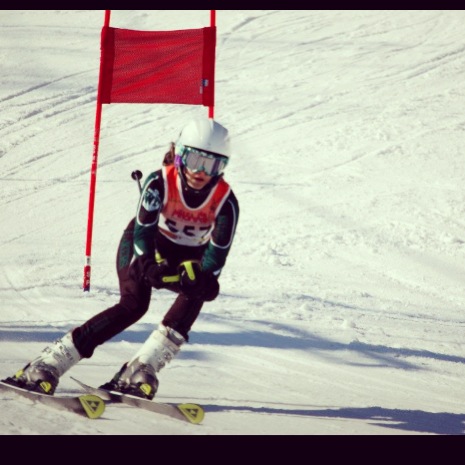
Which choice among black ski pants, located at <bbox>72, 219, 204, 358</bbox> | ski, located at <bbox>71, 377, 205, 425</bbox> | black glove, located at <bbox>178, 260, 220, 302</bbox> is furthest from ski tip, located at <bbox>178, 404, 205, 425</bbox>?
black glove, located at <bbox>178, 260, 220, 302</bbox>

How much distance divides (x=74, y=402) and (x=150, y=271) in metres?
0.86

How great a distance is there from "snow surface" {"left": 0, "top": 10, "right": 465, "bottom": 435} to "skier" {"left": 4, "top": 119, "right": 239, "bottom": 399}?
30 cm

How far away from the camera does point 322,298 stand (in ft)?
28.3

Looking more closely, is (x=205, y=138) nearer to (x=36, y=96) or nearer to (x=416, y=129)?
(x=416, y=129)

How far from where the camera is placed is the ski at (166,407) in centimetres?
446

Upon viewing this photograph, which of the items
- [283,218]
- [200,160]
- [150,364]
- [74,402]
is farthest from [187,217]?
[283,218]

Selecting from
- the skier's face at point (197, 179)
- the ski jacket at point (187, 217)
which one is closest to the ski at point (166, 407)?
the ski jacket at point (187, 217)

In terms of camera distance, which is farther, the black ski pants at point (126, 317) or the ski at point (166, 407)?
the black ski pants at point (126, 317)

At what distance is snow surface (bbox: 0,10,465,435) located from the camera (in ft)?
18.6

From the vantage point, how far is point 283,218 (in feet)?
36.9

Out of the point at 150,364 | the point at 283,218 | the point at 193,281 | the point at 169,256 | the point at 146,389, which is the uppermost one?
the point at 283,218

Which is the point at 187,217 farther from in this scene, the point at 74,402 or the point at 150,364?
the point at 74,402

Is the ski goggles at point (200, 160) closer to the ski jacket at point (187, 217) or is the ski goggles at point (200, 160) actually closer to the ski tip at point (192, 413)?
the ski jacket at point (187, 217)

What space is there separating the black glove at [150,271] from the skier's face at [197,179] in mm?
493
